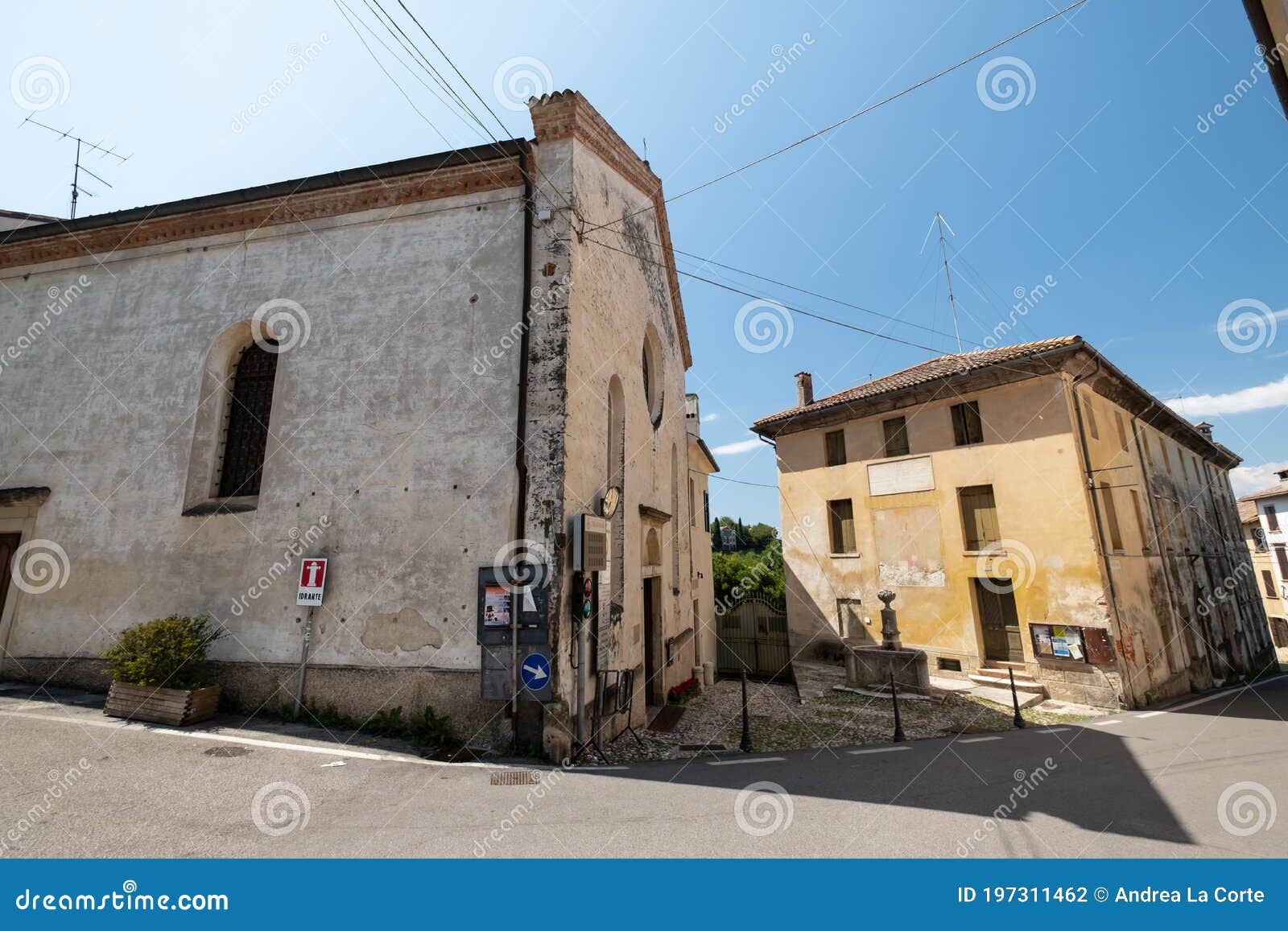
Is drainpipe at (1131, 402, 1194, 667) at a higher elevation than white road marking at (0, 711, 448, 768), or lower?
higher

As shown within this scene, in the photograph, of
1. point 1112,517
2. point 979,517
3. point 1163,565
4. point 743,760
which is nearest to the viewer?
point 743,760

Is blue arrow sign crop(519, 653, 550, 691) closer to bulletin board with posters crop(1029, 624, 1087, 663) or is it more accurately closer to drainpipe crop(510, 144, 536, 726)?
drainpipe crop(510, 144, 536, 726)

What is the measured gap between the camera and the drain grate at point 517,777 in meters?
5.60

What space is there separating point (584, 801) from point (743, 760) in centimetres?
290

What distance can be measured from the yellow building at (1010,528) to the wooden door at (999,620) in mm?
39

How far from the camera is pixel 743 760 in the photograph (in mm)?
7258

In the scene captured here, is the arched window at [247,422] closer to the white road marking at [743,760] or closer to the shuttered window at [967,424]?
the white road marking at [743,760]

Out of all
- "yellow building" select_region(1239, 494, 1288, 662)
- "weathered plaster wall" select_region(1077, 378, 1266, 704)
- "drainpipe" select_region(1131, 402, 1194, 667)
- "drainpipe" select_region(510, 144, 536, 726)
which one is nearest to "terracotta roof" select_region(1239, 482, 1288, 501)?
"yellow building" select_region(1239, 494, 1288, 662)

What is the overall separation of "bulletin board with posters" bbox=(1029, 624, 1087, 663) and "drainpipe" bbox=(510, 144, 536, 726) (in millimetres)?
13018

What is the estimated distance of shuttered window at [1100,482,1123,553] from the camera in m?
13.8

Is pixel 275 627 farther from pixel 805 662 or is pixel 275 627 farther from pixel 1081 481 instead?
pixel 1081 481

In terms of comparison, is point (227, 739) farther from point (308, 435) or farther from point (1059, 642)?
point (1059, 642)

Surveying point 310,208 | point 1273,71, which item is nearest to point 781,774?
point 1273,71

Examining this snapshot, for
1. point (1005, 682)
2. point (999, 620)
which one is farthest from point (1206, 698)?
point (1005, 682)
